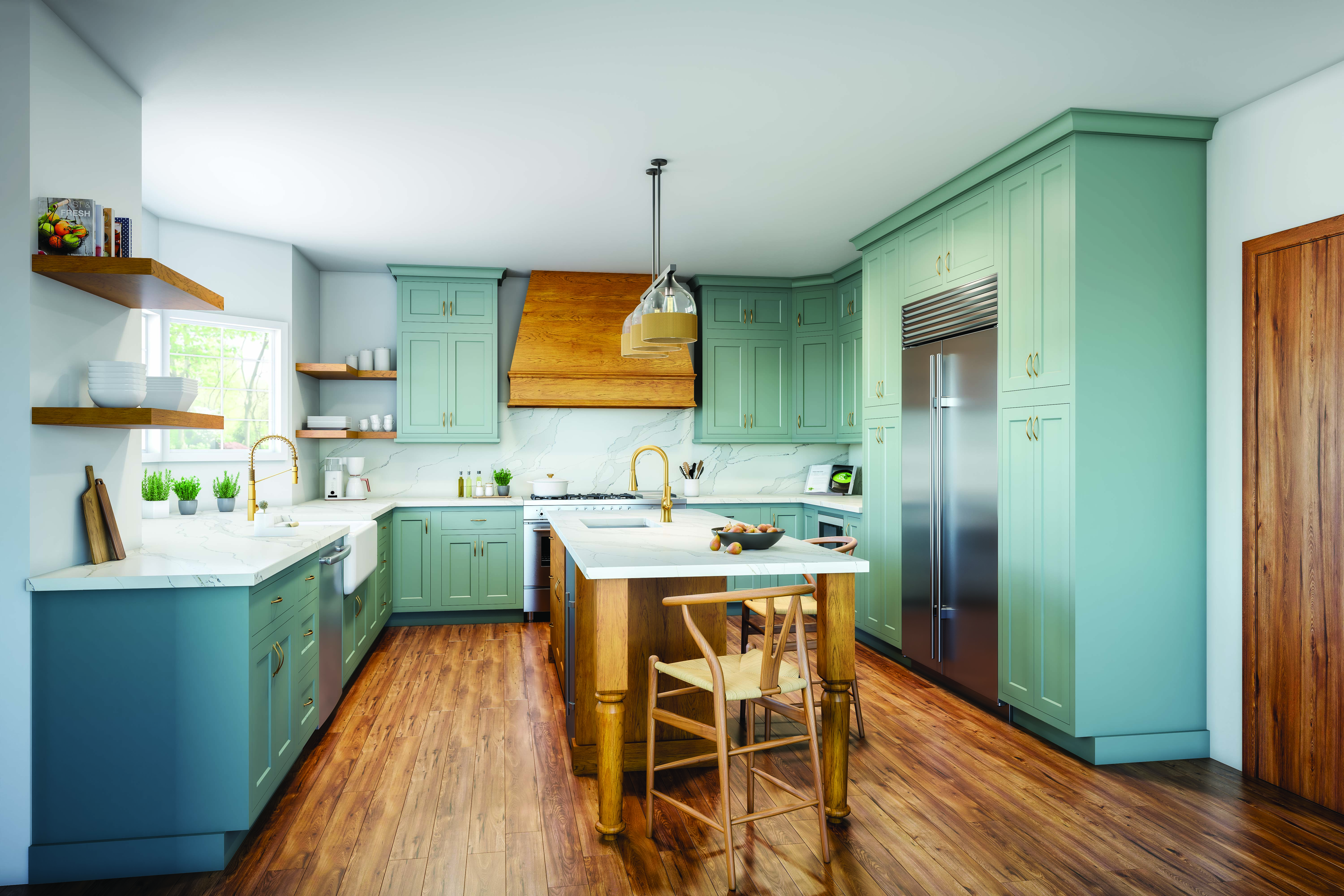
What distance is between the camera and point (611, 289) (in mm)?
5926

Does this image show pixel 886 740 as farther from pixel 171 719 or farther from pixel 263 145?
pixel 263 145

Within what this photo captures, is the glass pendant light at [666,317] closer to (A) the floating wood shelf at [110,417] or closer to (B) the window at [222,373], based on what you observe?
(A) the floating wood shelf at [110,417]

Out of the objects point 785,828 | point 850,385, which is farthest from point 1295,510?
point 850,385

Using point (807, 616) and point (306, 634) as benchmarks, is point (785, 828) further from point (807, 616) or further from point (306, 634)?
point (306, 634)

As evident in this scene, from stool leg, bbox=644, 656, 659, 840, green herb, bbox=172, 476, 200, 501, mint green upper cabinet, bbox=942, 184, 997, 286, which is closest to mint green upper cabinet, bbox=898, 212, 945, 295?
mint green upper cabinet, bbox=942, 184, 997, 286

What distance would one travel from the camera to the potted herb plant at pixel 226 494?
427 cm

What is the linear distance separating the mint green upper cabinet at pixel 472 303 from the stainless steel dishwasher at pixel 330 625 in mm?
2429

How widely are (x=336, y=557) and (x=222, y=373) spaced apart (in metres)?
2.06

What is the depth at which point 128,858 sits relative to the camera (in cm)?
230

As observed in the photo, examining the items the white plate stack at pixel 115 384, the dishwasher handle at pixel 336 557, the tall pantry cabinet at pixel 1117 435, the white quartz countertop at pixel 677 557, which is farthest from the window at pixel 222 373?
the tall pantry cabinet at pixel 1117 435

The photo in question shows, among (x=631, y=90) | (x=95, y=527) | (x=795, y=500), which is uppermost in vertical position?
(x=631, y=90)

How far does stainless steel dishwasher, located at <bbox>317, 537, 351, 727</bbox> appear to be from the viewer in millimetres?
3340

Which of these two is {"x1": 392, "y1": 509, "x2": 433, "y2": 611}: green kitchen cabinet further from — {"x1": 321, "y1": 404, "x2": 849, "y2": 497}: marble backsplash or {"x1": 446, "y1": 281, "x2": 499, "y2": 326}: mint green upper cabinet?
{"x1": 446, "y1": 281, "x2": 499, "y2": 326}: mint green upper cabinet

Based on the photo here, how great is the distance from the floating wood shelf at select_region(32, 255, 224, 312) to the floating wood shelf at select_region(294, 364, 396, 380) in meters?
2.48
